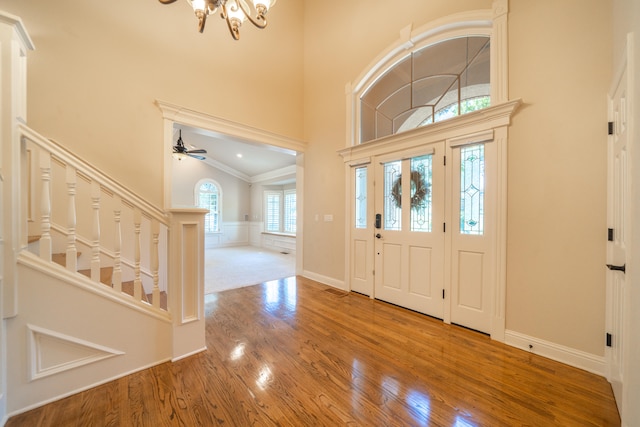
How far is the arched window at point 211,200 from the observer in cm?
870

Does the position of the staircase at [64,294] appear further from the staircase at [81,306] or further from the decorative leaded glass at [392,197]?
the decorative leaded glass at [392,197]

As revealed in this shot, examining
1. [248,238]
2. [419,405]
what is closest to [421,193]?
[419,405]

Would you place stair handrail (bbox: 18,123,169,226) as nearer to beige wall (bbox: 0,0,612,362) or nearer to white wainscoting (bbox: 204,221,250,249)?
beige wall (bbox: 0,0,612,362)

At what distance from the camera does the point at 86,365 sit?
1.67 meters

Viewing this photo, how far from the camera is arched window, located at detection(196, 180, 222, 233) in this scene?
870cm

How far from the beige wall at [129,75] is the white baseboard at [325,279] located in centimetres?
272

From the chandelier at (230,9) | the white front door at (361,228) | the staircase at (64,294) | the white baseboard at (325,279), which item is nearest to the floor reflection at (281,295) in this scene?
the white baseboard at (325,279)

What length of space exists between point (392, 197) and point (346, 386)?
2.32 metres

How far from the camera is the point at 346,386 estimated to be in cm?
169

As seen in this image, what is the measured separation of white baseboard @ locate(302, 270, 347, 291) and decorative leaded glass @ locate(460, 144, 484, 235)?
204 centimetres

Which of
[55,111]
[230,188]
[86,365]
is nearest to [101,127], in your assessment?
[55,111]

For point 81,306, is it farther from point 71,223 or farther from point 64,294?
point 71,223

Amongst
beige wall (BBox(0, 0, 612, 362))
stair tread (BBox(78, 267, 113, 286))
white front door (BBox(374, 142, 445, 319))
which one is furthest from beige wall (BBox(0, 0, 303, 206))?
white front door (BBox(374, 142, 445, 319))

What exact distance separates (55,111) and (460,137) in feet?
14.5
